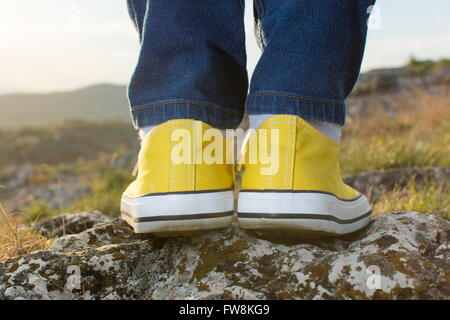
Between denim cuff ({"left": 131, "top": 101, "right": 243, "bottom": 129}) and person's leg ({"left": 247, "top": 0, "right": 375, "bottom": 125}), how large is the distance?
0.38 feet

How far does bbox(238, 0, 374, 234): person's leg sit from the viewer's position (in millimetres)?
1210

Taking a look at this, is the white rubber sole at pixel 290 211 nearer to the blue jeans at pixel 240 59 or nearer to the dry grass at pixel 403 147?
the blue jeans at pixel 240 59

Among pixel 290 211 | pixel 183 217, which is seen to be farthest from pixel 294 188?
pixel 183 217

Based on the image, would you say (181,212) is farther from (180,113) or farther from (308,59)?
(308,59)

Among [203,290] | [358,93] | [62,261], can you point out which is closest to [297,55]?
[203,290]

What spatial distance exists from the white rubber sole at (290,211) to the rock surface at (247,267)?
2.6 inches

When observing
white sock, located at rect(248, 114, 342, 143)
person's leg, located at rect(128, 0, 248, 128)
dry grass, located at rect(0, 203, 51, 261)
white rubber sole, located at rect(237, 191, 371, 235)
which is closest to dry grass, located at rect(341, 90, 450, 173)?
white sock, located at rect(248, 114, 342, 143)

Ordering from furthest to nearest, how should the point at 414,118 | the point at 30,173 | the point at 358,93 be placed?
the point at 358,93 < the point at 30,173 < the point at 414,118

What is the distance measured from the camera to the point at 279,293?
1.00 meters

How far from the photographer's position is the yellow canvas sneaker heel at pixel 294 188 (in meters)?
1.18

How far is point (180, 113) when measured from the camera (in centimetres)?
128

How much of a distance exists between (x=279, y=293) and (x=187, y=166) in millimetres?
460

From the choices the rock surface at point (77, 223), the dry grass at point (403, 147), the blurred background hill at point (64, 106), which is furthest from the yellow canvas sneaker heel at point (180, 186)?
the blurred background hill at point (64, 106)
